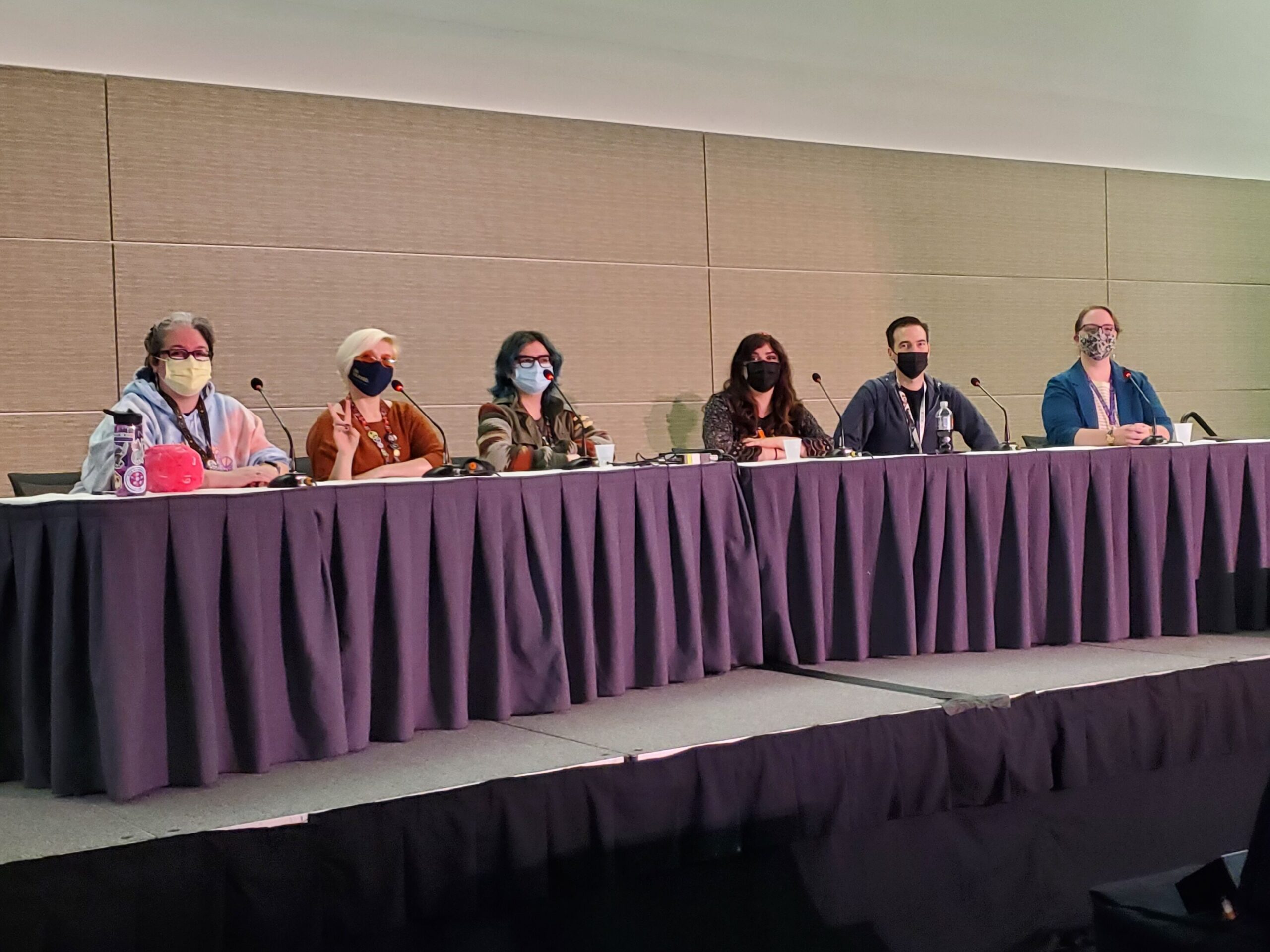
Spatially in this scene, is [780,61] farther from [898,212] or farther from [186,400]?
[186,400]

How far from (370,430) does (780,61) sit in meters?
2.56

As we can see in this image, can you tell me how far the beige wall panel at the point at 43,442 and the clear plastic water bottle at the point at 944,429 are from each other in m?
2.44

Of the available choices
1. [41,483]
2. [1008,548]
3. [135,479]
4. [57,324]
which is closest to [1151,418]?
[1008,548]

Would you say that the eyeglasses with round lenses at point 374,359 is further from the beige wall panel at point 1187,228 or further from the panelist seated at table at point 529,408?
the beige wall panel at point 1187,228

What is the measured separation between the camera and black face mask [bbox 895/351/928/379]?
383cm

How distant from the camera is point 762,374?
12.1 ft

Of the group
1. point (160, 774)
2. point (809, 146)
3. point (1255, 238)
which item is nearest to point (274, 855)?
point (160, 774)

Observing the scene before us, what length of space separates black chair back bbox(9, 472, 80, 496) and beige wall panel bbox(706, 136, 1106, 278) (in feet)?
8.60

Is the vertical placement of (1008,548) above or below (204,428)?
below

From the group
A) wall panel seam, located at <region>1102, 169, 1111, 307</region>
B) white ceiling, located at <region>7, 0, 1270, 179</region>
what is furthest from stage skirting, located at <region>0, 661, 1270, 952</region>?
wall panel seam, located at <region>1102, 169, 1111, 307</region>

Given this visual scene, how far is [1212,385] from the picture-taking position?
20.0 ft

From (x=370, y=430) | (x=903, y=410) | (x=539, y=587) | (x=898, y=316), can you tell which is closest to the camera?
(x=539, y=587)

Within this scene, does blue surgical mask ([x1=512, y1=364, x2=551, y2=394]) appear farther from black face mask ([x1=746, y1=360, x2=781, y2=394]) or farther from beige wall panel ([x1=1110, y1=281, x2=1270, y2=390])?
beige wall panel ([x1=1110, y1=281, x2=1270, y2=390])

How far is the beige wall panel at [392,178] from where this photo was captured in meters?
4.03
